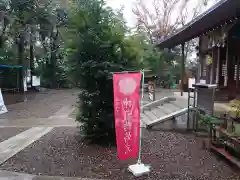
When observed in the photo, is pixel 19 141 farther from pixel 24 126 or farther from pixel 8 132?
pixel 24 126

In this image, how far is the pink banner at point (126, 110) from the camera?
4707 mm

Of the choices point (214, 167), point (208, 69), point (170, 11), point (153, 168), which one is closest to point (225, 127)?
point (214, 167)

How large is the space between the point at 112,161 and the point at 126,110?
1.20 m

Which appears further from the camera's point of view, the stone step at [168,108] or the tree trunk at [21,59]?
the tree trunk at [21,59]

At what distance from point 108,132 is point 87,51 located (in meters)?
1.97

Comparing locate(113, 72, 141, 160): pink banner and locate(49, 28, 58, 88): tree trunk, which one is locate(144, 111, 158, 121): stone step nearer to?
locate(113, 72, 141, 160): pink banner

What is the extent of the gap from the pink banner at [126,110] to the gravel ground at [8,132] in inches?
151

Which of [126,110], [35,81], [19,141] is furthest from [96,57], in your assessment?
[35,81]

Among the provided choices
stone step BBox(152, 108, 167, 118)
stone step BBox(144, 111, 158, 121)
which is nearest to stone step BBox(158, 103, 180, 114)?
stone step BBox(152, 108, 167, 118)

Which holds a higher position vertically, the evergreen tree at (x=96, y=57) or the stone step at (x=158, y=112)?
the evergreen tree at (x=96, y=57)

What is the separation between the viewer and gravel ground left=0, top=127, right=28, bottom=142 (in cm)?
732

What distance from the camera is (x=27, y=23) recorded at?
1858cm

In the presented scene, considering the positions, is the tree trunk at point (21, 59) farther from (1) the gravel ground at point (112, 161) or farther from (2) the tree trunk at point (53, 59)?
(1) the gravel ground at point (112, 161)

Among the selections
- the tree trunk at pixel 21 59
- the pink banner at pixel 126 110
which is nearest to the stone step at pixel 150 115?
the pink banner at pixel 126 110
